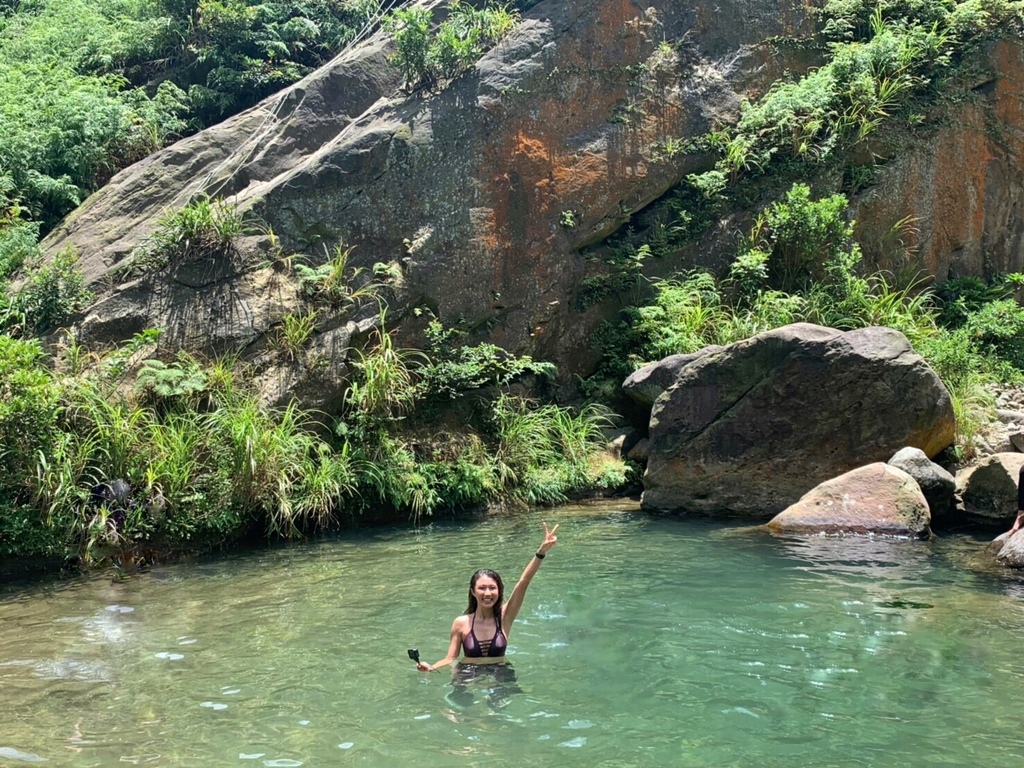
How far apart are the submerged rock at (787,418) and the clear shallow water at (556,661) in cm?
171

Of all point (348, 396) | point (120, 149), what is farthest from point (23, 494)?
point (120, 149)

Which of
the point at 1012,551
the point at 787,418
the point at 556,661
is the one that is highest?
the point at 787,418

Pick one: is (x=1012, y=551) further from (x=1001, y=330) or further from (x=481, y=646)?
(x=1001, y=330)

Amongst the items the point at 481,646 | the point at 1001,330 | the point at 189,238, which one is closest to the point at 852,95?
the point at 1001,330

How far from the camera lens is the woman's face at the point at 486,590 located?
585 cm

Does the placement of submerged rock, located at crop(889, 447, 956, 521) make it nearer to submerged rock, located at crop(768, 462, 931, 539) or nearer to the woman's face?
submerged rock, located at crop(768, 462, 931, 539)

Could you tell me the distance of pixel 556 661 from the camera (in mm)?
6102

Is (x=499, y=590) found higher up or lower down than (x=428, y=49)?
lower down

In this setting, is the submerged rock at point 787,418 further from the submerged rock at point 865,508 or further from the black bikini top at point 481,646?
the black bikini top at point 481,646

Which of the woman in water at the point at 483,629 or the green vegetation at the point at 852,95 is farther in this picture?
the green vegetation at the point at 852,95

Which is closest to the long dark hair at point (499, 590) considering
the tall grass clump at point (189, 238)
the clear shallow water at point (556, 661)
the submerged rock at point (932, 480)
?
the clear shallow water at point (556, 661)

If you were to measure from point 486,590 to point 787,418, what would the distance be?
21.6 ft

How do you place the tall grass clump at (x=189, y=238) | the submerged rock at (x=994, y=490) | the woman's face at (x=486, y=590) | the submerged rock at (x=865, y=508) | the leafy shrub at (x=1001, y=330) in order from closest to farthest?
the woman's face at (x=486, y=590)
the submerged rock at (x=865, y=508)
the submerged rock at (x=994, y=490)
the tall grass clump at (x=189, y=238)
the leafy shrub at (x=1001, y=330)

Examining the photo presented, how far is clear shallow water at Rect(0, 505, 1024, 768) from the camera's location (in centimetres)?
466
